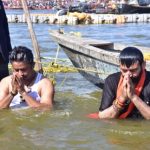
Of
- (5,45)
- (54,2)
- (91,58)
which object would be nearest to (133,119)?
(5,45)

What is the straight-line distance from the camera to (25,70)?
18.1 feet

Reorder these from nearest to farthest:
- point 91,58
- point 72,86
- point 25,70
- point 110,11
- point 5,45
A: point 25,70, point 5,45, point 91,58, point 72,86, point 110,11

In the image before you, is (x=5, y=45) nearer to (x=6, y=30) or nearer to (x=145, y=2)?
(x=6, y=30)

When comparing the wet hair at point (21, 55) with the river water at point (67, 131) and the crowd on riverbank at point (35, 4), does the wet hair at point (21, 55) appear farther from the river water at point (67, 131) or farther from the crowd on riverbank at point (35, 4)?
the crowd on riverbank at point (35, 4)

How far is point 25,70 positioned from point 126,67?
3.88 ft

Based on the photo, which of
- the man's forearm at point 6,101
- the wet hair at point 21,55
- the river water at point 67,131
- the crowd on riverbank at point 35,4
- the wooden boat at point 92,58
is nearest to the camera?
the river water at point 67,131

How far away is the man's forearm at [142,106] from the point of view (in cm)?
493

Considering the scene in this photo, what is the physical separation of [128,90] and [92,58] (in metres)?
4.04

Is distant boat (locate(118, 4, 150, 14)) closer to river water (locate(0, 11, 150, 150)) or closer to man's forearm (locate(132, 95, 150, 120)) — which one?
river water (locate(0, 11, 150, 150))

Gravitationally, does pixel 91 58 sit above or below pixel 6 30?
below

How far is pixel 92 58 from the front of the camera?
29.0ft

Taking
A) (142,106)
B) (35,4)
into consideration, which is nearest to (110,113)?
(142,106)

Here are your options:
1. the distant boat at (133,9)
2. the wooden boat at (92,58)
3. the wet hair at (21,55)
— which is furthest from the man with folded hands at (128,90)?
the distant boat at (133,9)

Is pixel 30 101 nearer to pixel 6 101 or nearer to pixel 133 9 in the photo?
pixel 6 101
